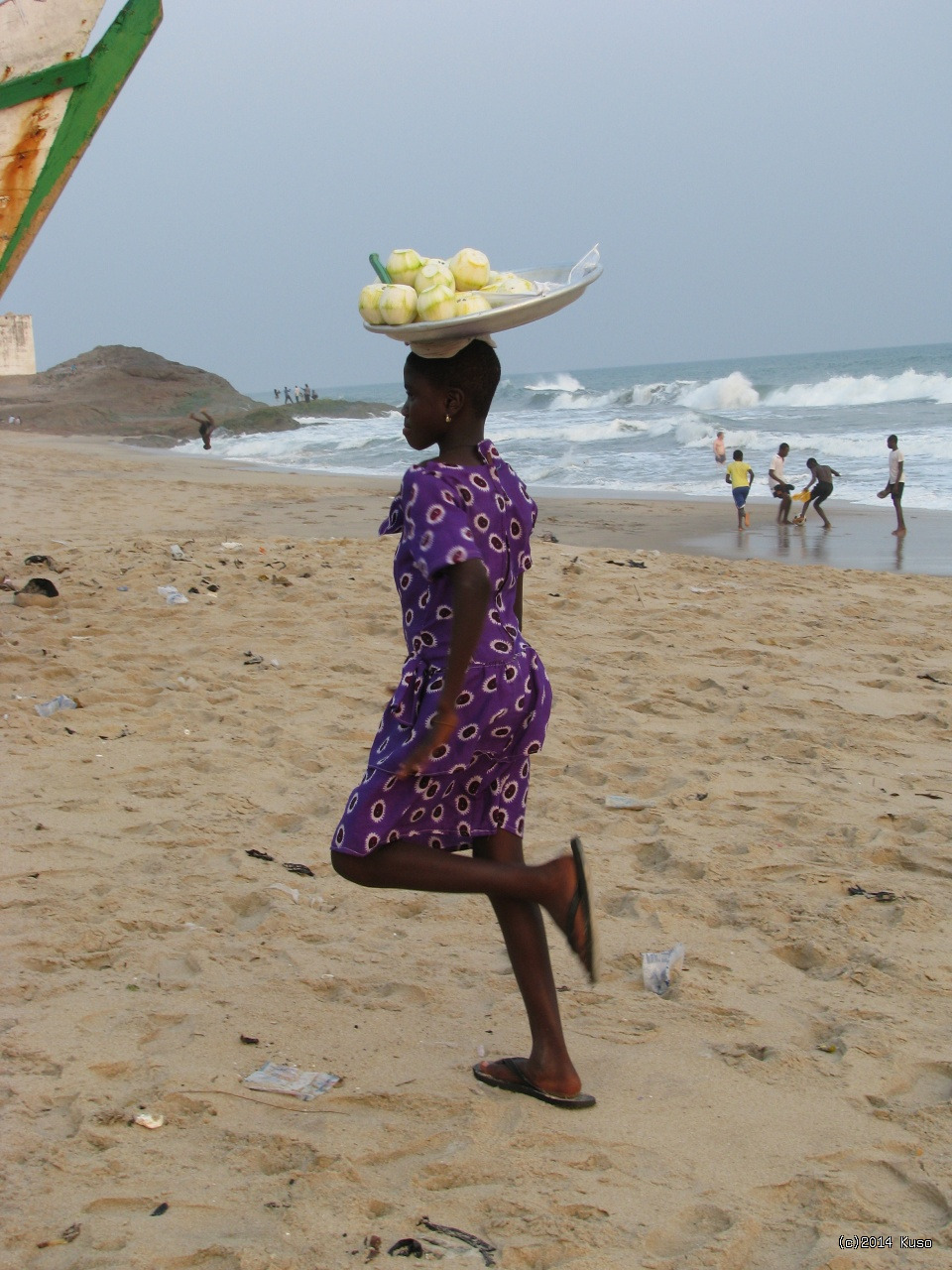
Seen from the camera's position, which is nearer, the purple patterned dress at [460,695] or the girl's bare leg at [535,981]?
the purple patterned dress at [460,695]

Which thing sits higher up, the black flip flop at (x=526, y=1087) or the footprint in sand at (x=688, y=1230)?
the black flip flop at (x=526, y=1087)

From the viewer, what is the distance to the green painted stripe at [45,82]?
4.49m

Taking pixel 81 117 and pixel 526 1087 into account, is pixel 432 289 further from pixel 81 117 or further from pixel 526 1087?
pixel 81 117

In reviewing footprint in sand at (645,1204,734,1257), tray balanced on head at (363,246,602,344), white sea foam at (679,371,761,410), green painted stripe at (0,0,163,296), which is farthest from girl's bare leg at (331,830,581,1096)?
white sea foam at (679,371,761,410)

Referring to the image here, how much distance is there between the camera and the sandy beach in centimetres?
193

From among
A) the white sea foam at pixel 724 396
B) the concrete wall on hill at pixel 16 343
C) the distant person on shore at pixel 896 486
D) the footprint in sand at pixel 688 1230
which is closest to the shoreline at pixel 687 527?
the distant person on shore at pixel 896 486

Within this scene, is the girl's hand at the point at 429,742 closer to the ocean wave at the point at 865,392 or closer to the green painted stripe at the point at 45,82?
the green painted stripe at the point at 45,82

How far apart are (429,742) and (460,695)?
0.39 ft

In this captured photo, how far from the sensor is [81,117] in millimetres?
4789

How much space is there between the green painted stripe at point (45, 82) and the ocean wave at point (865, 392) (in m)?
42.0

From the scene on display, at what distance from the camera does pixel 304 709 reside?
4.91 m

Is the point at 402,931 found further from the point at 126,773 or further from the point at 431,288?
the point at 431,288

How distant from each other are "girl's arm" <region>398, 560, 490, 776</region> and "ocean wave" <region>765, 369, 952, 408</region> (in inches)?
1742

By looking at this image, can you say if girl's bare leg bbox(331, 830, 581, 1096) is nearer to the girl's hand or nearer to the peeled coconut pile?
the girl's hand
